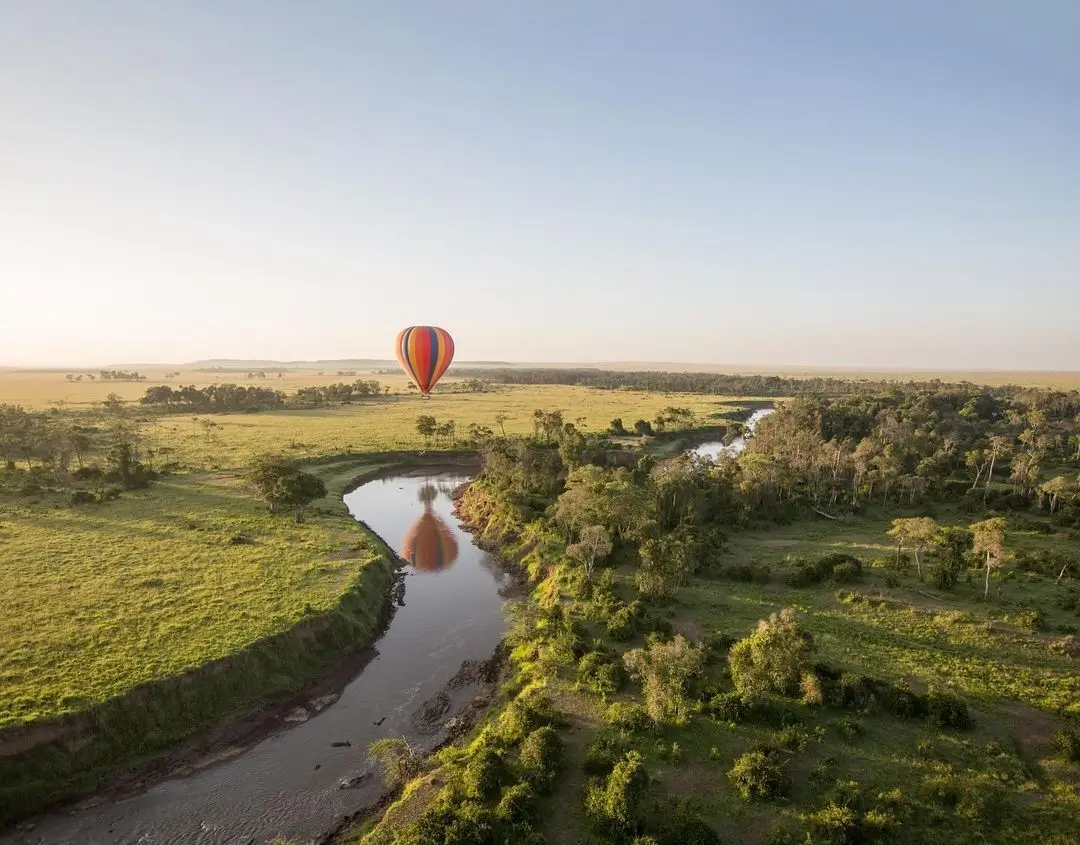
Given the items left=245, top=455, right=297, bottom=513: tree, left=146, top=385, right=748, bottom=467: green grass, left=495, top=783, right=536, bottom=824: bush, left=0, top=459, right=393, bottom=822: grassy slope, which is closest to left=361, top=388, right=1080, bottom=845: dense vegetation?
left=495, top=783, right=536, bottom=824: bush

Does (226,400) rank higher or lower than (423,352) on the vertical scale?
lower

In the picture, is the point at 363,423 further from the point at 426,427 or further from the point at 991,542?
the point at 991,542

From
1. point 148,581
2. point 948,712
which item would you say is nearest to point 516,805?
point 948,712

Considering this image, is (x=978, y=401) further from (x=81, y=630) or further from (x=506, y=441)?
(x=81, y=630)

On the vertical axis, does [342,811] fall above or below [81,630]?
below

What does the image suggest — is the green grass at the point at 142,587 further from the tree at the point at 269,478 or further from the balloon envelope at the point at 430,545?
the balloon envelope at the point at 430,545

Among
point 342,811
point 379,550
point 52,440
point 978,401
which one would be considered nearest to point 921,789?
point 342,811

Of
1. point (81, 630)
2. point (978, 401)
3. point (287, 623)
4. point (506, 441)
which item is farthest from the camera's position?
point (978, 401)
